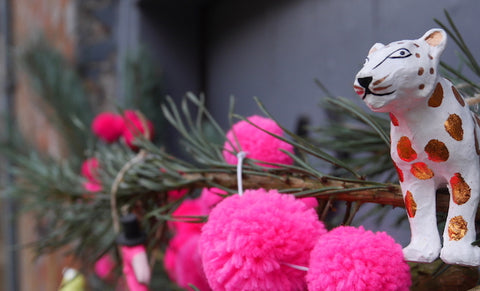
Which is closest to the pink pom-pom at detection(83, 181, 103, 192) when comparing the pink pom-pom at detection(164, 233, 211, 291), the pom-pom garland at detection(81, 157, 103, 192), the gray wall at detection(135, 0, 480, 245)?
the pom-pom garland at detection(81, 157, 103, 192)

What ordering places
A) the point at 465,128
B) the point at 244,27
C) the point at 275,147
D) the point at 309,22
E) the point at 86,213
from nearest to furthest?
1. the point at 465,128
2. the point at 275,147
3. the point at 86,213
4. the point at 309,22
5. the point at 244,27

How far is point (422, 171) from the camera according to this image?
7.8 inches

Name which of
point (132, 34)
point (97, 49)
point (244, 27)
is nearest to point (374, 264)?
point (244, 27)

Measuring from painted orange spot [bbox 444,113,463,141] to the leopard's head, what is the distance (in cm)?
2

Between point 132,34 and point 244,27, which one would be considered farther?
point 132,34

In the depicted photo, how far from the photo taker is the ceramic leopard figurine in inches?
7.1

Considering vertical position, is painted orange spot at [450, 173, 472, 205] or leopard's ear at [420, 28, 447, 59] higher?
leopard's ear at [420, 28, 447, 59]

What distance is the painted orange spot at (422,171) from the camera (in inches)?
7.8

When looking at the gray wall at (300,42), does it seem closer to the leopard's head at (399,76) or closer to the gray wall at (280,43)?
the gray wall at (280,43)

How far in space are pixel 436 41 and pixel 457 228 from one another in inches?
3.2

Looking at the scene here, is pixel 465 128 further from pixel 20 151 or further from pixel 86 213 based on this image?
pixel 20 151

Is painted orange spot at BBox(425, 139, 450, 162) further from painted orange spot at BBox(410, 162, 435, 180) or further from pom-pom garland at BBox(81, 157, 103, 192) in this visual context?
pom-pom garland at BBox(81, 157, 103, 192)

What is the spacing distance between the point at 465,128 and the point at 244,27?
1.93 ft

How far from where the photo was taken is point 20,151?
812mm
